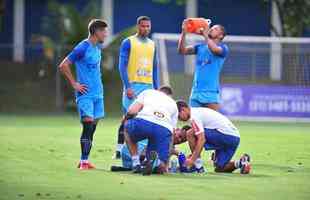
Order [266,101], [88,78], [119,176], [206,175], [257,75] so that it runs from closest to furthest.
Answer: [119,176], [206,175], [88,78], [266,101], [257,75]

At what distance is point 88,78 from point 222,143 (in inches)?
83.3

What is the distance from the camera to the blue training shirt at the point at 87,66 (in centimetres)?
1494

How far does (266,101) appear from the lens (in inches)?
1140

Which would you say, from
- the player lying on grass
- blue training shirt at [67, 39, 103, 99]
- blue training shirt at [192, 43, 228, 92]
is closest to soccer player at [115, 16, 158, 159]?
blue training shirt at [192, 43, 228, 92]

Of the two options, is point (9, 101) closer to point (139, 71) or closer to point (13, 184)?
point (139, 71)

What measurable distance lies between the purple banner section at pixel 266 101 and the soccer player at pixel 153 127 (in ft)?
48.7

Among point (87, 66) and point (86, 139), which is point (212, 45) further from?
point (86, 139)

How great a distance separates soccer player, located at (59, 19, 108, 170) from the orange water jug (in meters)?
1.62

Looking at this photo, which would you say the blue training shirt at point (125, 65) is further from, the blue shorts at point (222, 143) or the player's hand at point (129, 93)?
the blue shorts at point (222, 143)

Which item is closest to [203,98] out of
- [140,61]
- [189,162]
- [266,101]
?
[140,61]

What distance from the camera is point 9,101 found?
35.0 metres

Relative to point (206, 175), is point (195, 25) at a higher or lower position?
higher

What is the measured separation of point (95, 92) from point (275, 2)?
2113cm

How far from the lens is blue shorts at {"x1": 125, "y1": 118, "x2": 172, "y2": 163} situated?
13.8 m
